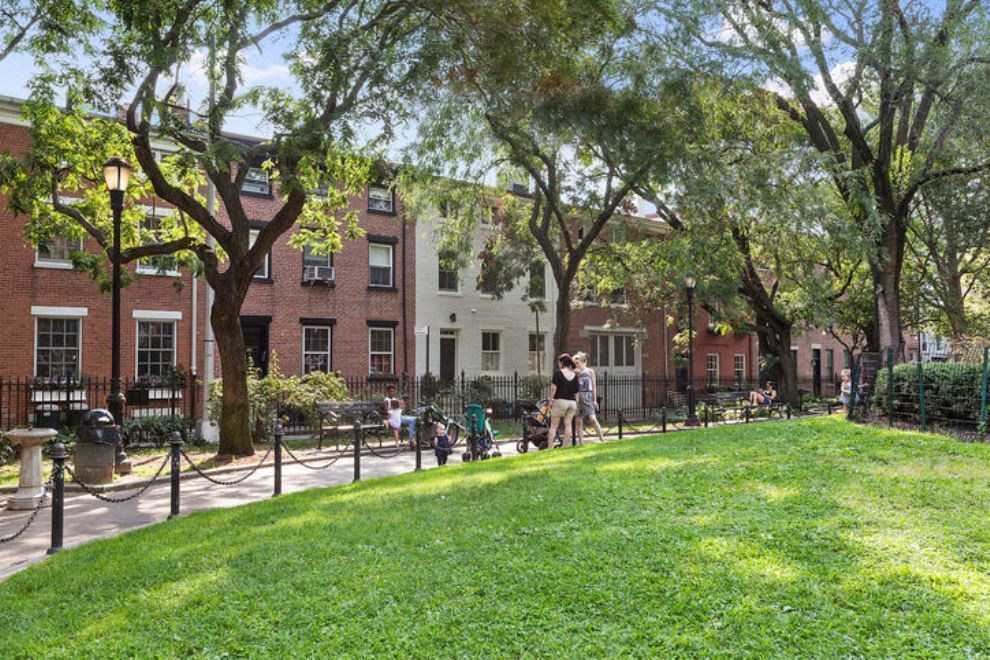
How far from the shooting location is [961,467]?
8.17 metres

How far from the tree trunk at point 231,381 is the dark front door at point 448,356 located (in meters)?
13.8

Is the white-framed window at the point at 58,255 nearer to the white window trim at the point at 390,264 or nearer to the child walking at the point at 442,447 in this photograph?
the white window trim at the point at 390,264

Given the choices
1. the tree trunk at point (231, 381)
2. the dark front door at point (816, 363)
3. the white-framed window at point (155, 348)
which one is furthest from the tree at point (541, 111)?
the dark front door at point (816, 363)

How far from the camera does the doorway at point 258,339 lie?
939 inches

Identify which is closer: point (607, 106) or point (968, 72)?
point (607, 106)

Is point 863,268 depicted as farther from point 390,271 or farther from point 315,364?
point 315,364

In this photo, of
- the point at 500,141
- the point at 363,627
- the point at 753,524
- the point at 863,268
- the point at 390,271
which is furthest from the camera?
the point at 863,268

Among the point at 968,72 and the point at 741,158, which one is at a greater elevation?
the point at 968,72

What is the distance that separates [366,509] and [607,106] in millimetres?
10288

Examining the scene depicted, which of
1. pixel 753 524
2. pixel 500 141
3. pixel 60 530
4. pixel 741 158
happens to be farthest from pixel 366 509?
pixel 500 141

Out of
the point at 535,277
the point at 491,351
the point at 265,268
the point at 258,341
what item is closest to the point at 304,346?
the point at 258,341

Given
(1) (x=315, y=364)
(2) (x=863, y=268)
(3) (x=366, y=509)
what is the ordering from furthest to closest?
(2) (x=863, y=268) < (1) (x=315, y=364) < (3) (x=366, y=509)

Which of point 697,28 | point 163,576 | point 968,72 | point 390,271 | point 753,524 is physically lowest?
point 163,576

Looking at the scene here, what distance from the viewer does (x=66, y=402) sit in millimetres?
18906
